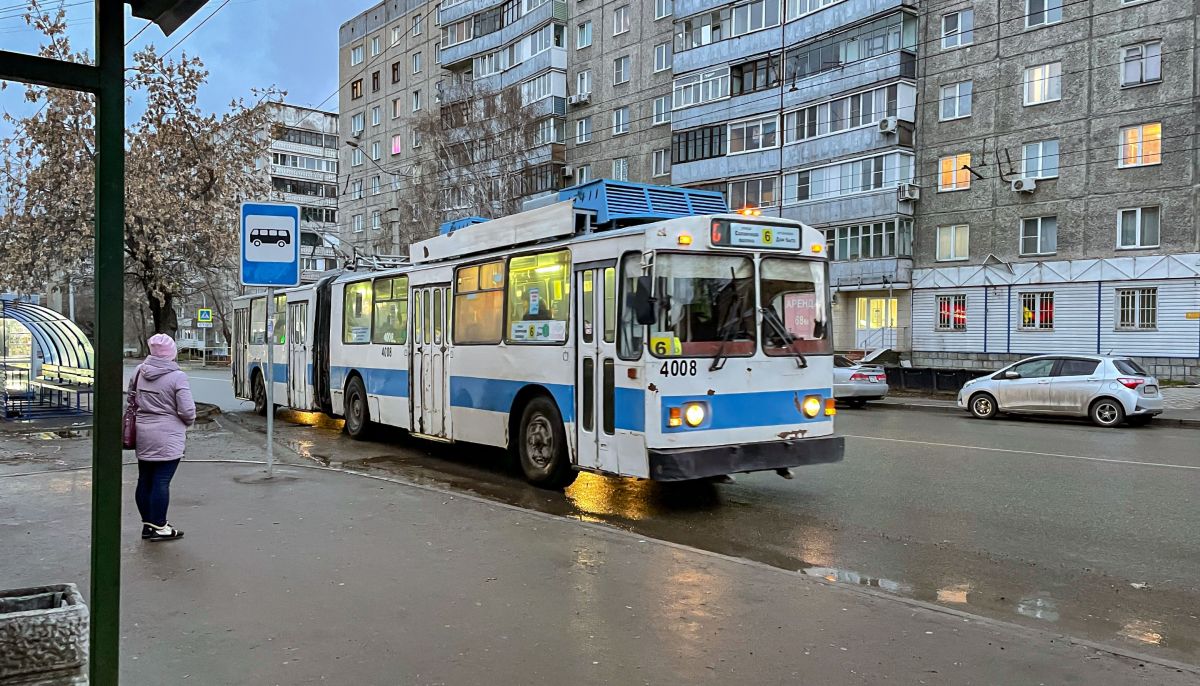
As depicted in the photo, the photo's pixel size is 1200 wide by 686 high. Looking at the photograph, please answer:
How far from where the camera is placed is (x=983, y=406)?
20.1m

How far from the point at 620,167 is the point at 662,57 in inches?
230

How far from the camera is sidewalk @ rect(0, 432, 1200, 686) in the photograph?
439 cm

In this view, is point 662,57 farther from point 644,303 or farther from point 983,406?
point 644,303

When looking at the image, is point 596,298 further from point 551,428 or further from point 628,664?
point 628,664

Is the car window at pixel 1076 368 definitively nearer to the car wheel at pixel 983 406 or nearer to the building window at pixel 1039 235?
the car wheel at pixel 983 406

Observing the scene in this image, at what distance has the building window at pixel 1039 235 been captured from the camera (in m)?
32.2

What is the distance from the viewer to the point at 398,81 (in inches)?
2502

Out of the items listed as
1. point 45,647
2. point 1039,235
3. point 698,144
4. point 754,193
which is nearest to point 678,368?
point 45,647

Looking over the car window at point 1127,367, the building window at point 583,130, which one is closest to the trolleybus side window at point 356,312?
the car window at point 1127,367

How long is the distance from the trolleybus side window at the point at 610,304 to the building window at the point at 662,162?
36.2 meters

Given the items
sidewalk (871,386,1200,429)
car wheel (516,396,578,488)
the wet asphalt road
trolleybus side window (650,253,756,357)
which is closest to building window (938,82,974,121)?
sidewalk (871,386,1200,429)

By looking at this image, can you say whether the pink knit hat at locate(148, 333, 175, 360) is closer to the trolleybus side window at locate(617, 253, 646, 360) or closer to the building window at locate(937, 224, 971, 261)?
the trolleybus side window at locate(617, 253, 646, 360)

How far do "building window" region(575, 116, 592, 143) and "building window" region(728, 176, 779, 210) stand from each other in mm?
10411

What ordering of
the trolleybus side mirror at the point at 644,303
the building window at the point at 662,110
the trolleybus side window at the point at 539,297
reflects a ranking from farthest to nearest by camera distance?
1. the building window at the point at 662,110
2. the trolleybus side window at the point at 539,297
3. the trolleybus side mirror at the point at 644,303
